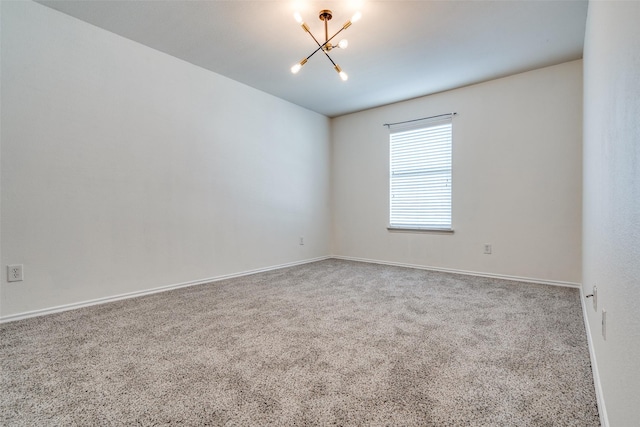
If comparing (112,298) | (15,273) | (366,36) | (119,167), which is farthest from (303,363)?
(366,36)

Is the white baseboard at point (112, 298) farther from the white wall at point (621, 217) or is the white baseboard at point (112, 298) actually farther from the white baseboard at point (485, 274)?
the white wall at point (621, 217)

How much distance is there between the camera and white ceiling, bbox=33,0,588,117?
8.08 feet

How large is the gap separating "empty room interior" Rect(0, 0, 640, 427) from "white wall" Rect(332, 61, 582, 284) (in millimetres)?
26

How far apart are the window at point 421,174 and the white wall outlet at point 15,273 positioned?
4.17 meters

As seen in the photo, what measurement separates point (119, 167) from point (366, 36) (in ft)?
8.67

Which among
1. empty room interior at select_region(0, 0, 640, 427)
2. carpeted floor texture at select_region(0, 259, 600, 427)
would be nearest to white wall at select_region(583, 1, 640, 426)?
empty room interior at select_region(0, 0, 640, 427)

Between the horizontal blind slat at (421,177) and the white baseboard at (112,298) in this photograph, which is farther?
the horizontal blind slat at (421,177)

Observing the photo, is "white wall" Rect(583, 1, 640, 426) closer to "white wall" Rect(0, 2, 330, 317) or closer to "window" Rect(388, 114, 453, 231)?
"window" Rect(388, 114, 453, 231)

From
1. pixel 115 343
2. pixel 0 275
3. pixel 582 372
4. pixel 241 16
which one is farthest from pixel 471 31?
pixel 0 275

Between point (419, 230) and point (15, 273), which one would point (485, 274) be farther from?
point (15, 273)

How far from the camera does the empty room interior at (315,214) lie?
1.35 meters

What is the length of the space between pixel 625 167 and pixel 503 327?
A: 1635 millimetres

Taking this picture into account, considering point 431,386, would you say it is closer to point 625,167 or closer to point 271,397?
point 271,397

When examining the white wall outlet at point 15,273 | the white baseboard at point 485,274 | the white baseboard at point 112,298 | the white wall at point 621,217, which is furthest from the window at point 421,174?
the white wall outlet at point 15,273
